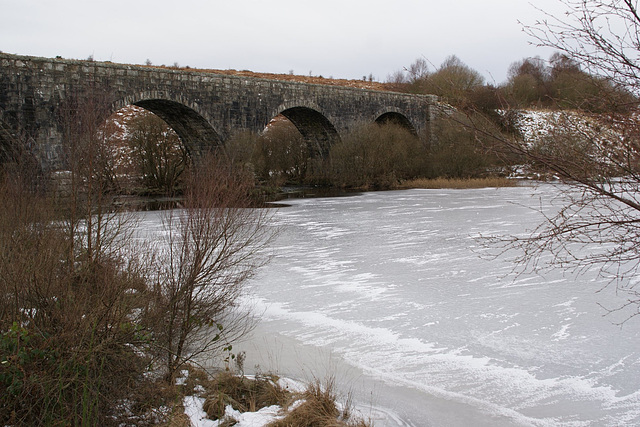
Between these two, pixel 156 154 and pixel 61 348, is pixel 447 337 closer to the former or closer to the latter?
pixel 61 348

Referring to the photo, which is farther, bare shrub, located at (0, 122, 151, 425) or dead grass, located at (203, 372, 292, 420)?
dead grass, located at (203, 372, 292, 420)

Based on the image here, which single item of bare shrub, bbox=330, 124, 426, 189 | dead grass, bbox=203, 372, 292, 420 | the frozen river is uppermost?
bare shrub, bbox=330, 124, 426, 189

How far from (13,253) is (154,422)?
6.30 feet

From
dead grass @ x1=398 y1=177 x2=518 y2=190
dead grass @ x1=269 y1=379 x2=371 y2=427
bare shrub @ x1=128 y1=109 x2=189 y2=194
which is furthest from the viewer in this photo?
dead grass @ x1=398 y1=177 x2=518 y2=190

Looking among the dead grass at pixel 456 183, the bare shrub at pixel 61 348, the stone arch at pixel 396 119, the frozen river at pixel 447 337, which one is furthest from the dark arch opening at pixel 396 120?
the bare shrub at pixel 61 348

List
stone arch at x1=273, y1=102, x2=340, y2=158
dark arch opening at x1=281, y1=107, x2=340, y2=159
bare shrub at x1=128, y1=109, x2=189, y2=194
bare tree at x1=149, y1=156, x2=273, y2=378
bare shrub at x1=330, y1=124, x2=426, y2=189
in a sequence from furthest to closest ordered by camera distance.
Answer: bare shrub at x1=330, y1=124, x2=426, y2=189, dark arch opening at x1=281, y1=107, x2=340, y2=159, stone arch at x1=273, y1=102, x2=340, y2=158, bare shrub at x1=128, y1=109, x2=189, y2=194, bare tree at x1=149, y1=156, x2=273, y2=378

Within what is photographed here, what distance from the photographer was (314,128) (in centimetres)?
3089

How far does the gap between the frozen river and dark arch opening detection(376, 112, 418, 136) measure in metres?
25.2

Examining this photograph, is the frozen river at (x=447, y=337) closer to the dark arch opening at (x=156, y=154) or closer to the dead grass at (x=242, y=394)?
the dead grass at (x=242, y=394)

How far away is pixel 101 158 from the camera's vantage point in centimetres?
744

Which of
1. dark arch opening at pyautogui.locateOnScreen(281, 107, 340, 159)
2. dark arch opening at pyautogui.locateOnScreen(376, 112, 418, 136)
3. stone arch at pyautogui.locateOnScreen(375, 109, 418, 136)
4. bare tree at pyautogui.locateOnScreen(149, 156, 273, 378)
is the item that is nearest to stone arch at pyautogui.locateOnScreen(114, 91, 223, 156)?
dark arch opening at pyautogui.locateOnScreen(281, 107, 340, 159)

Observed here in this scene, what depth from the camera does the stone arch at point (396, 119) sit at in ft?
115

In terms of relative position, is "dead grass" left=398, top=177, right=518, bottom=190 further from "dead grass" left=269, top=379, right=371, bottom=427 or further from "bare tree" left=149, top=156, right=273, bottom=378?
"dead grass" left=269, top=379, right=371, bottom=427

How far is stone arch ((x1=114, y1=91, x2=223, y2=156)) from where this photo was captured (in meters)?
20.9
